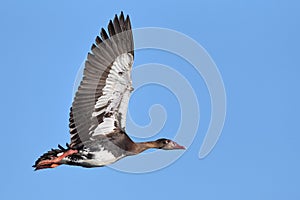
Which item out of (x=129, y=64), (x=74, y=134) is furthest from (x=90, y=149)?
(x=129, y=64)

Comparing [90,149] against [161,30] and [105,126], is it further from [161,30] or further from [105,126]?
[161,30]

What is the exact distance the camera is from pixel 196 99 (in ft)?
81.5

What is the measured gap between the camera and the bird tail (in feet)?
78.3

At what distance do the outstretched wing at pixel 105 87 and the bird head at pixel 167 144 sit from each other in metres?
1.29

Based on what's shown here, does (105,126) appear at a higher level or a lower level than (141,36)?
lower

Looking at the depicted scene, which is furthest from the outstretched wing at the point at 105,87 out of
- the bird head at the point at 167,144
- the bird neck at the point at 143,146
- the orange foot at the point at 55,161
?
the bird head at the point at 167,144

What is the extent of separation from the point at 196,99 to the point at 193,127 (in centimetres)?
71

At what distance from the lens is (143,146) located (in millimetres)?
24516

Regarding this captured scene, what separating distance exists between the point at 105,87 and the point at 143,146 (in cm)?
168

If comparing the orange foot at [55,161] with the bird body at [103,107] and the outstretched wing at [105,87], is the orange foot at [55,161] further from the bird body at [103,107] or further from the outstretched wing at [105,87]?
the outstretched wing at [105,87]

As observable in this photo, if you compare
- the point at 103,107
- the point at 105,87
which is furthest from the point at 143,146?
the point at 105,87

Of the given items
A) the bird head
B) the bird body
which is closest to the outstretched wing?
the bird body

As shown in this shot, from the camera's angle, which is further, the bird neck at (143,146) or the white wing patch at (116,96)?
the bird neck at (143,146)

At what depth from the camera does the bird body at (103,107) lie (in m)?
23.8
